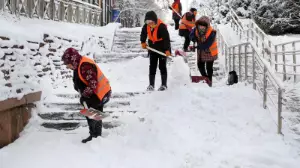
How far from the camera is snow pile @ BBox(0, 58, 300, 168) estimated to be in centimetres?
391

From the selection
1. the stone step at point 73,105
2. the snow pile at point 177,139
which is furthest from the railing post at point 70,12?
the snow pile at point 177,139

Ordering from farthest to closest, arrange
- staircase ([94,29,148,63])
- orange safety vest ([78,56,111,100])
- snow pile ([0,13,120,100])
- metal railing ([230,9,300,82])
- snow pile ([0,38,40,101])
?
staircase ([94,29,148,63]) → metal railing ([230,9,300,82]) → snow pile ([0,13,120,100]) → snow pile ([0,38,40,101]) → orange safety vest ([78,56,111,100])

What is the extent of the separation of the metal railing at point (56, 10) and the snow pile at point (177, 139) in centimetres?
387

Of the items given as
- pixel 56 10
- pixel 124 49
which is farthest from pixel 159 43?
pixel 56 10

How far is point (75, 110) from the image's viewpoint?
5.85 m

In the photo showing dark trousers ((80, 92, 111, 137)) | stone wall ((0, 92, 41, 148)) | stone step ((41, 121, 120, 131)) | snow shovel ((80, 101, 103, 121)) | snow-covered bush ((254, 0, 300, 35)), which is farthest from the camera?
snow-covered bush ((254, 0, 300, 35))

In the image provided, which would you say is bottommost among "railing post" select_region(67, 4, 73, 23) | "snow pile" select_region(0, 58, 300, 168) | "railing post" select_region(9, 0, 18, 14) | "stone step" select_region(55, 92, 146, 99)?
"snow pile" select_region(0, 58, 300, 168)

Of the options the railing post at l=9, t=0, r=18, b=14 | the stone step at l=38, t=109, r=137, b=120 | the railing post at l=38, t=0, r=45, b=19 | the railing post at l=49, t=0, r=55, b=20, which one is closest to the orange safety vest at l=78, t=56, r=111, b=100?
the stone step at l=38, t=109, r=137, b=120

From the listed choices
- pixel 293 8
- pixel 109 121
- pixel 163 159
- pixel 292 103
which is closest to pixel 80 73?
pixel 109 121

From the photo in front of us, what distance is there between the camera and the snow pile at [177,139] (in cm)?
391

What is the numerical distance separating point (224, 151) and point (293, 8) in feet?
42.2

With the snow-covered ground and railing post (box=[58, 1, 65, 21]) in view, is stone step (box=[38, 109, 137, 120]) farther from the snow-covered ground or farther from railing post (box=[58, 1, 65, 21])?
railing post (box=[58, 1, 65, 21])

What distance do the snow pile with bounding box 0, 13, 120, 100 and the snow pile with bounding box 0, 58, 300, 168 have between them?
0.74 meters

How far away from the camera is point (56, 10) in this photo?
37.1 ft
